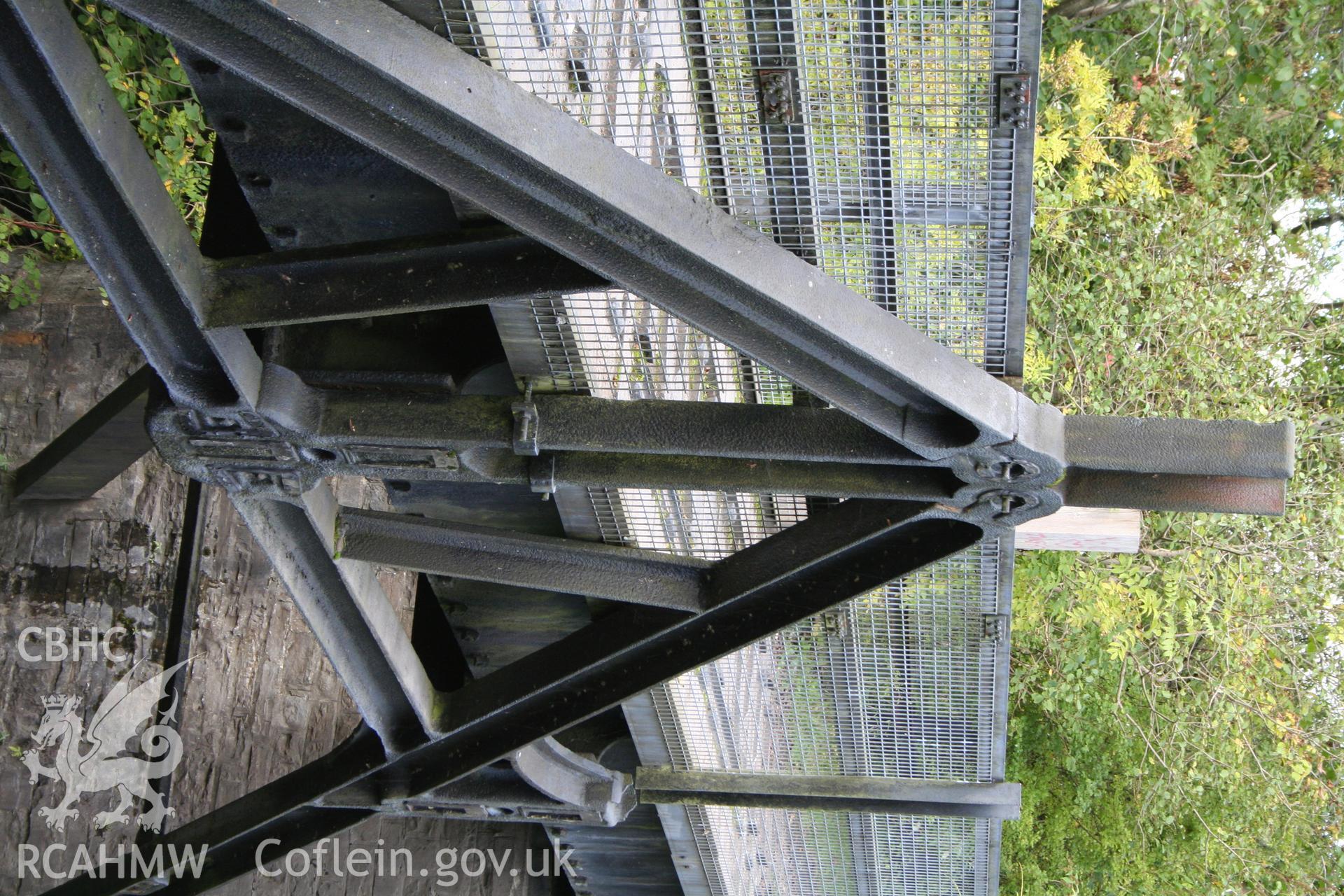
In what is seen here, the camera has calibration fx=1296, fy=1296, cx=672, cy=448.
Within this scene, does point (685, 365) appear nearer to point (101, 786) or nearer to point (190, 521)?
point (190, 521)

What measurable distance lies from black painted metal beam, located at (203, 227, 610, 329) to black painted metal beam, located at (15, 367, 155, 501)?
153 cm

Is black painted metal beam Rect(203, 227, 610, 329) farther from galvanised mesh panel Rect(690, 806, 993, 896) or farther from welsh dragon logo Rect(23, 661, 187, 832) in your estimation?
galvanised mesh panel Rect(690, 806, 993, 896)

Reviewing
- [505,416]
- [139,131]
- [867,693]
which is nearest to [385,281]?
[505,416]

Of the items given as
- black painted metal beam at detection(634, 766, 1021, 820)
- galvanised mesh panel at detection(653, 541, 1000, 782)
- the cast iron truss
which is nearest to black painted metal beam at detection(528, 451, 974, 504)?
the cast iron truss

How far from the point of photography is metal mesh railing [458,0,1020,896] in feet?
7.34

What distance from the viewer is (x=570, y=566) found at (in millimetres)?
3207

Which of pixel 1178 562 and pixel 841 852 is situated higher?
pixel 1178 562

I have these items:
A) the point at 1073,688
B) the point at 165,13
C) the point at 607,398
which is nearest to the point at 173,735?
the point at 607,398

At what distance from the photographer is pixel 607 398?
2736 millimetres

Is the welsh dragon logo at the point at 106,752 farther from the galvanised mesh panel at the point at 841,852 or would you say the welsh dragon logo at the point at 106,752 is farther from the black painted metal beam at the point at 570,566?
the galvanised mesh panel at the point at 841,852

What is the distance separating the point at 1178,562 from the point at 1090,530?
3843 millimetres

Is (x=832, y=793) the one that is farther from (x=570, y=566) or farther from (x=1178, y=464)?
(x=1178, y=464)

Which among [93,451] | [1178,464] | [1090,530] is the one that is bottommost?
[1178,464]

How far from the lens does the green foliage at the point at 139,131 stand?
5.41 m
